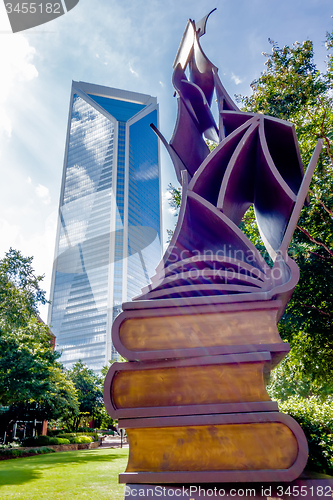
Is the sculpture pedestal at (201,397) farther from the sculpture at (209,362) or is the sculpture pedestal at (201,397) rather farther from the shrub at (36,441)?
the shrub at (36,441)

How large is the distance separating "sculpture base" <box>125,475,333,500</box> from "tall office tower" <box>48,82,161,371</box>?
95.7 m

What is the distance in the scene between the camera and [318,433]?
6328mm

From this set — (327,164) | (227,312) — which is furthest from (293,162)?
(327,164)

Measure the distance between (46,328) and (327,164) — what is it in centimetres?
1514

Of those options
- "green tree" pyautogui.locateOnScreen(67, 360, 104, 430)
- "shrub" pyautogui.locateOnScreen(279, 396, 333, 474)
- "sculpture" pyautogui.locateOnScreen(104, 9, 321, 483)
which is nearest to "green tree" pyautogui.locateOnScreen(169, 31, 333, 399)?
"shrub" pyautogui.locateOnScreen(279, 396, 333, 474)

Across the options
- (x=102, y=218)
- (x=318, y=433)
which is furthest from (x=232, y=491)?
(x=102, y=218)

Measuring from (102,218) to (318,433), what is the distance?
350 ft

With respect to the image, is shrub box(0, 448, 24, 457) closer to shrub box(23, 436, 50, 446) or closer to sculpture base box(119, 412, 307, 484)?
shrub box(23, 436, 50, 446)

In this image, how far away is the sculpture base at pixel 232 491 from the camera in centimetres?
308

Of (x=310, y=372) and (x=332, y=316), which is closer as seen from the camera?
(x=332, y=316)

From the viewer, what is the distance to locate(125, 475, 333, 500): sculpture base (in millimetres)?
3084

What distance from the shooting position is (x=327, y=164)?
32.9 feet

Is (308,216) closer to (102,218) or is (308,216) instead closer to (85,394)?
(85,394)

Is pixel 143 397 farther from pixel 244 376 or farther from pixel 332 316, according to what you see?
pixel 332 316
